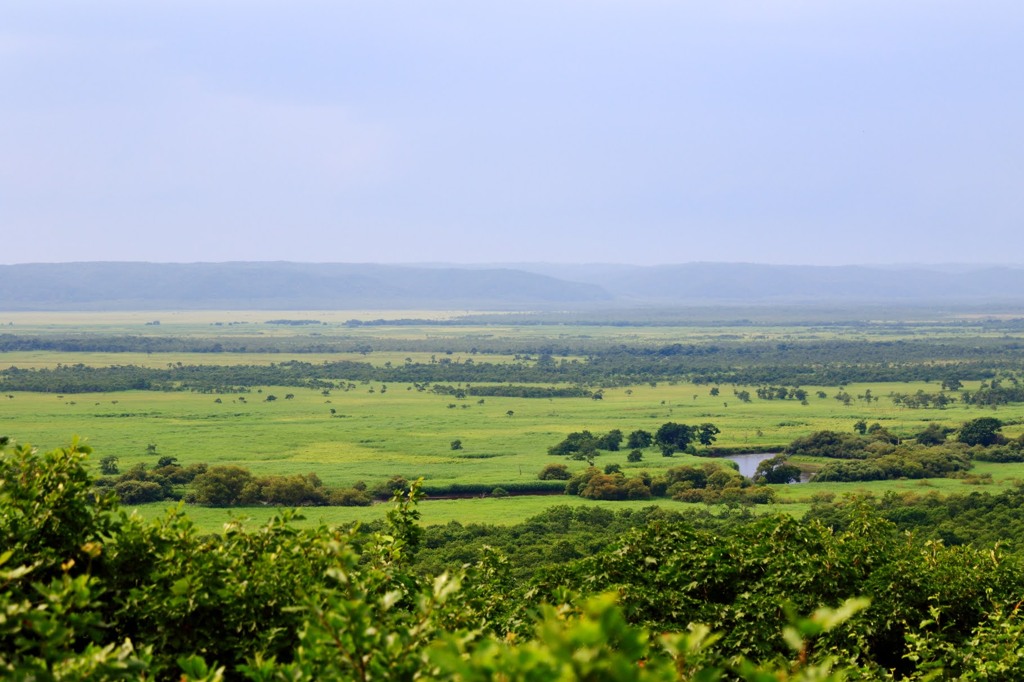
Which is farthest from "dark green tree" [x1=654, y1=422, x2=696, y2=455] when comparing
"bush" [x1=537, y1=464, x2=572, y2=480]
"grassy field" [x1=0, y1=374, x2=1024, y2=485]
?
"bush" [x1=537, y1=464, x2=572, y2=480]

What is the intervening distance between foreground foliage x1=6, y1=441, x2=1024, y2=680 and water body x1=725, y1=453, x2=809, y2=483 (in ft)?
144

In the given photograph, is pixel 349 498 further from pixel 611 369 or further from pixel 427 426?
pixel 611 369

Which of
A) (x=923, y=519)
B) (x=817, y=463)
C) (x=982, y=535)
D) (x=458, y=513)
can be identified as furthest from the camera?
(x=817, y=463)

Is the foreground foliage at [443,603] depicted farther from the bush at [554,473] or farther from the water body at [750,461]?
the water body at [750,461]

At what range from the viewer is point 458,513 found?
47750 millimetres

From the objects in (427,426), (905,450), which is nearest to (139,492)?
(427,426)

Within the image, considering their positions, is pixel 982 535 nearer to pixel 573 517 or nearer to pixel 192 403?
pixel 573 517

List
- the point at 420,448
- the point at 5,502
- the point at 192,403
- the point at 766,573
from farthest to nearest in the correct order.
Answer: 1. the point at 192,403
2. the point at 420,448
3. the point at 766,573
4. the point at 5,502

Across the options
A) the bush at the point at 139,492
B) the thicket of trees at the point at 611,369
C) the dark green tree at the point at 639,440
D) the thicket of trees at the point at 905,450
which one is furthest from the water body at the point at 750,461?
the bush at the point at 139,492

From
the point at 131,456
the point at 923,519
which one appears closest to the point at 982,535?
the point at 923,519

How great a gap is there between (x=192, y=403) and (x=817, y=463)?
196 ft

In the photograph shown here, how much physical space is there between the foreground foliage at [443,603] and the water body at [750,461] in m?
44.0

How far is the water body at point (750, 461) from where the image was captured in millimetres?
61906

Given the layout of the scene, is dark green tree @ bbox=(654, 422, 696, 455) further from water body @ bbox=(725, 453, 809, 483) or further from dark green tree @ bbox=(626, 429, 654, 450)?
water body @ bbox=(725, 453, 809, 483)
